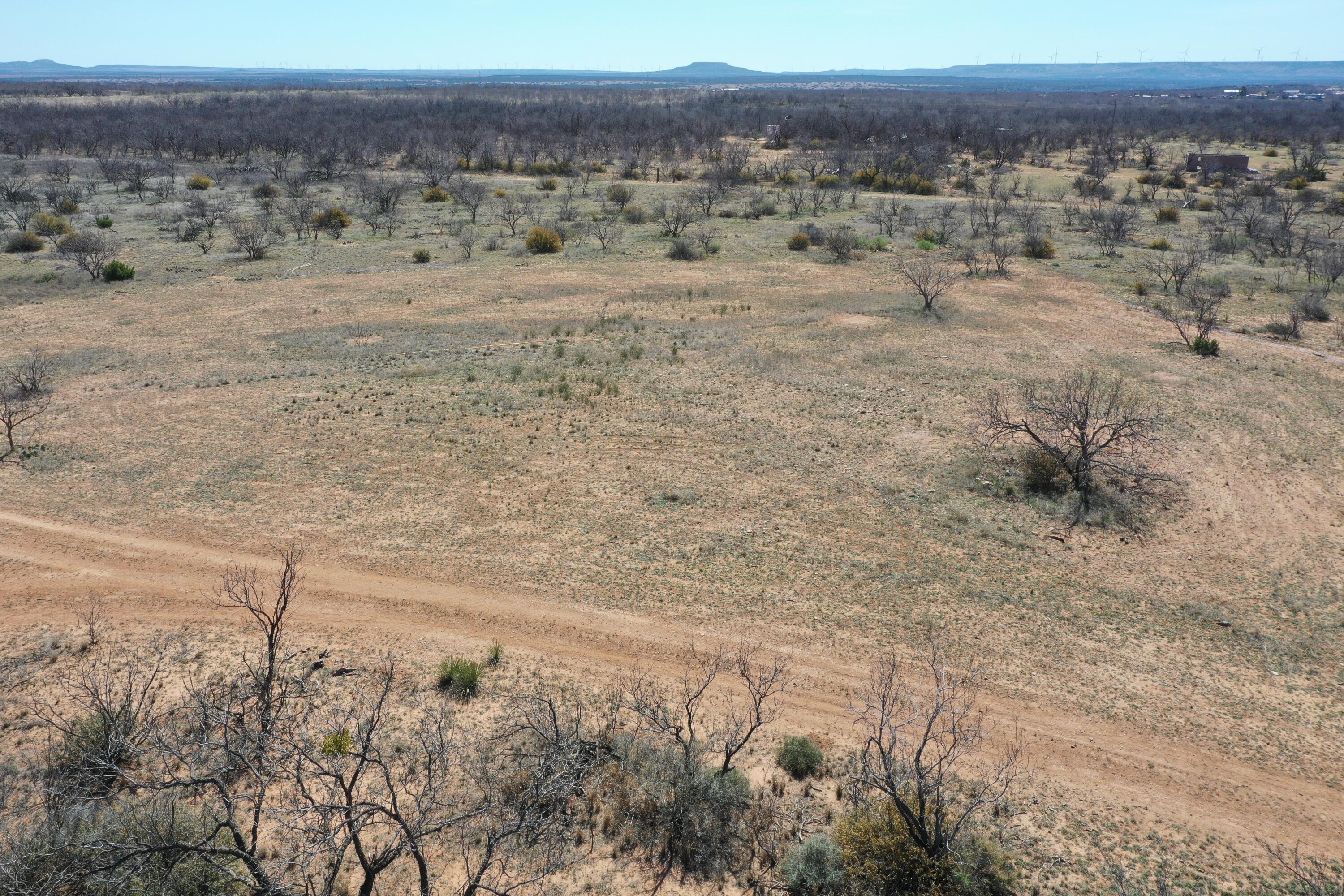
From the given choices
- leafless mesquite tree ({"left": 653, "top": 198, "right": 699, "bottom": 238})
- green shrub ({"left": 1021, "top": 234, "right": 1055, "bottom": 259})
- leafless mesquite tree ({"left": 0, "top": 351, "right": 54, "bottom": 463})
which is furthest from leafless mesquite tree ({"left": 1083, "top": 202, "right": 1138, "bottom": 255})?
leafless mesquite tree ({"left": 0, "top": 351, "right": 54, "bottom": 463})

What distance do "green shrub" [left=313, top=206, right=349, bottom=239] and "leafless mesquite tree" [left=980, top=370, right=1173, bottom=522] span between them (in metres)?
40.4

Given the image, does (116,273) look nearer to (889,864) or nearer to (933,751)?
(933,751)

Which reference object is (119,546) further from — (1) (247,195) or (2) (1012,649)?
(1) (247,195)

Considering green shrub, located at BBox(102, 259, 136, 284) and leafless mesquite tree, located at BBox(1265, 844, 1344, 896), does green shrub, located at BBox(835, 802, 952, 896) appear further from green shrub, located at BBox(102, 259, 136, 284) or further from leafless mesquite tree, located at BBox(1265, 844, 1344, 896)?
green shrub, located at BBox(102, 259, 136, 284)

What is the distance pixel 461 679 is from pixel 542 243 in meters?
34.5

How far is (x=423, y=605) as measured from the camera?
14375mm

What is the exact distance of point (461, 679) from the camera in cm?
1218

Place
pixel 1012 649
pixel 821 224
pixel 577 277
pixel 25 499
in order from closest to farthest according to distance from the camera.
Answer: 1. pixel 1012 649
2. pixel 25 499
3. pixel 577 277
4. pixel 821 224

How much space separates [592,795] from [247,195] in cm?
6162

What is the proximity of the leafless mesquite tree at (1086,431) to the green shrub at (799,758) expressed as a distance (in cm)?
980

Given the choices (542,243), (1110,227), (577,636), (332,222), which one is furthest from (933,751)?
(332,222)

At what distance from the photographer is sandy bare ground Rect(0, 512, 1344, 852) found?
10383 mm

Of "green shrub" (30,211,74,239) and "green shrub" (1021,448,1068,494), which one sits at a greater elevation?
"green shrub" (30,211,74,239)

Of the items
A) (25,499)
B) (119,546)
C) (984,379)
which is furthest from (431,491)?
(984,379)
